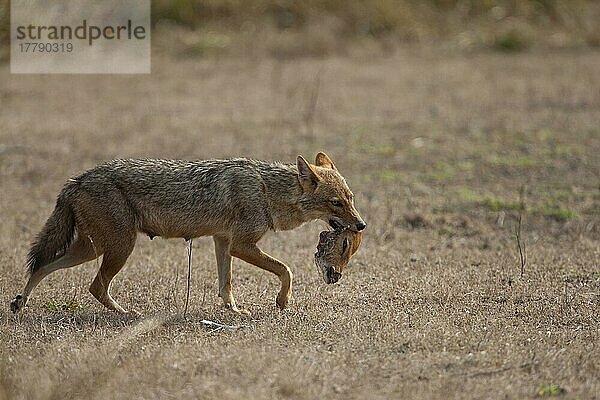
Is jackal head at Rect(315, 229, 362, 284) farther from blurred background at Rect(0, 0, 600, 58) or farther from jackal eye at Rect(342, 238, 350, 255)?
blurred background at Rect(0, 0, 600, 58)

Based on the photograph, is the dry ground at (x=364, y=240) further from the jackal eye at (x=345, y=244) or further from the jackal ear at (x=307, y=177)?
the jackal ear at (x=307, y=177)

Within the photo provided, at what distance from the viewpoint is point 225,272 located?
8.03 meters

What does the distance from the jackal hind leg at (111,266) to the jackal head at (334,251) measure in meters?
1.45

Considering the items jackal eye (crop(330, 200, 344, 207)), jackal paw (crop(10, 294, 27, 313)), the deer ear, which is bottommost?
jackal paw (crop(10, 294, 27, 313))

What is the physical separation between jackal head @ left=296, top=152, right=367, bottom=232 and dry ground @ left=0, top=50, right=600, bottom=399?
63cm

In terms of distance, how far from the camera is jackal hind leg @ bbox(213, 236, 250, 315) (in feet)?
25.8

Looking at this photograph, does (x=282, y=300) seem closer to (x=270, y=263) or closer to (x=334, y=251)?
(x=270, y=263)

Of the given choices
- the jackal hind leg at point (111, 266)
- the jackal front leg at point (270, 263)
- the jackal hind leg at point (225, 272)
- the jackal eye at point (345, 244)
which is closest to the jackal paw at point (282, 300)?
the jackal front leg at point (270, 263)

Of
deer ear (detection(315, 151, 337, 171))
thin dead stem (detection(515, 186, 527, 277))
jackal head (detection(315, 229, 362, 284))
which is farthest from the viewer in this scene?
thin dead stem (detection(515, 186, 527, 277))

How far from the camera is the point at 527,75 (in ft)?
60.0

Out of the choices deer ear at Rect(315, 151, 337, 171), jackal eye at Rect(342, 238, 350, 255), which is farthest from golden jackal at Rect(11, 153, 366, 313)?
deer ear at Rect(315, 151, 337, 171)

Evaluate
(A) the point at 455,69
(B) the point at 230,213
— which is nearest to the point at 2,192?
(B) the point at 230,213

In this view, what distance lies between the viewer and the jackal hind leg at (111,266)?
7.64 m

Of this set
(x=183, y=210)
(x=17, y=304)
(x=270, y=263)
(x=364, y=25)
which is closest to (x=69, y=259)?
(x=17, y=304)
